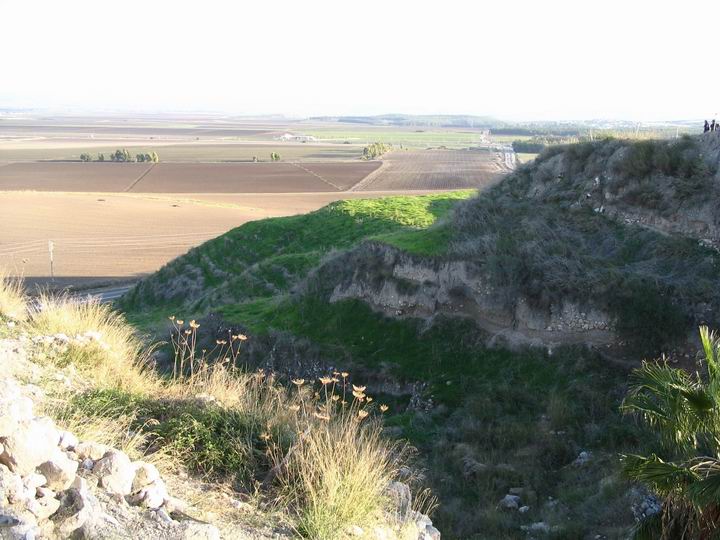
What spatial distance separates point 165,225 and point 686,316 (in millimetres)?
54416

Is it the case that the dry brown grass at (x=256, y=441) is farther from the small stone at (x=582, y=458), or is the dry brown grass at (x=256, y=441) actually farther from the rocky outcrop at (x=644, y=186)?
the rocky outcrop at (x=644, y=186)

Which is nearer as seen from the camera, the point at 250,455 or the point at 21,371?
the point at 250,455

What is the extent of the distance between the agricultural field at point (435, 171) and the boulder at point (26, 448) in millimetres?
63515

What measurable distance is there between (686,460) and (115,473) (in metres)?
5.42

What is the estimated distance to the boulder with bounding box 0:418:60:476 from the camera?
18.0ft

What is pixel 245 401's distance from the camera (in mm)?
8555

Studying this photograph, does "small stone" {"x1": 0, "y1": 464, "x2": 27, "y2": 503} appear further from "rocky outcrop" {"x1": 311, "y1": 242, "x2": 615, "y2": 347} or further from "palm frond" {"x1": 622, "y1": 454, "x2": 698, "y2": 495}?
"rocky outcrop" {"x1": 311, "y1": 242, "x2": 615, "y2": 347}

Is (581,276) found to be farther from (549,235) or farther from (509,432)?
(509,432)

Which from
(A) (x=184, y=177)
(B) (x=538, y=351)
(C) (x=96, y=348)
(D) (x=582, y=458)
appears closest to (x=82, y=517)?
(C) (x=96, y=348)

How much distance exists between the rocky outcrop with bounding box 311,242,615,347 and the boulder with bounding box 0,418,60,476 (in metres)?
12.1

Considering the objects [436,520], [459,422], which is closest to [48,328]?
[436,520]

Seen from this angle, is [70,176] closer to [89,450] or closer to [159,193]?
[159,193]

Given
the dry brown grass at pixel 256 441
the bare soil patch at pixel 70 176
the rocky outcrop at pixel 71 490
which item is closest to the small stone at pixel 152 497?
the rocky outcrop at pixel 71 490

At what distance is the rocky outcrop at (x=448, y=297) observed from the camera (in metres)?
15.6
